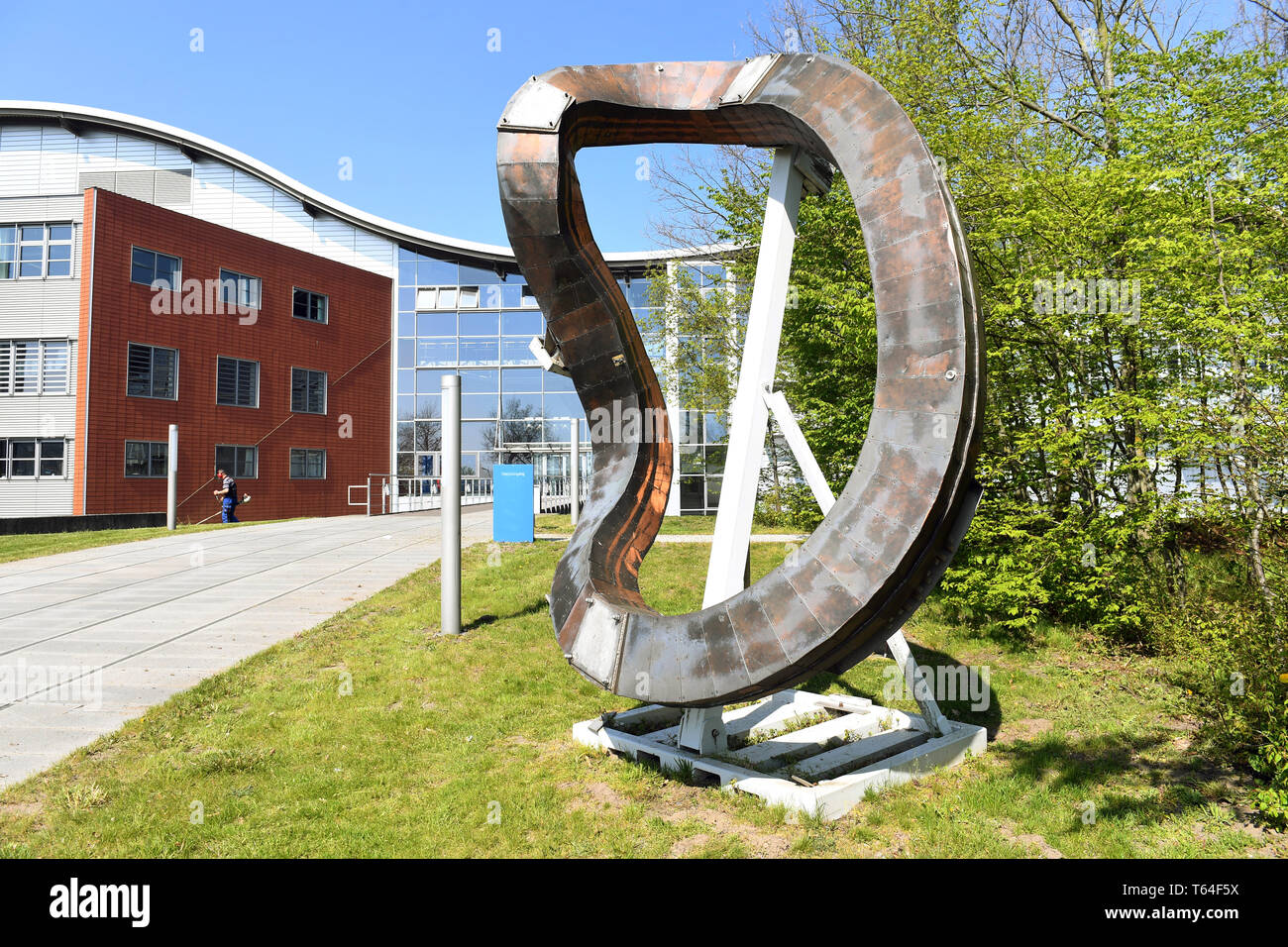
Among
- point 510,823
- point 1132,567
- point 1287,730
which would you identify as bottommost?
point 510,823

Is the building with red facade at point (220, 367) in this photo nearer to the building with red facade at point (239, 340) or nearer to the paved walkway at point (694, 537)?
the building with red facade at point (239, 340)

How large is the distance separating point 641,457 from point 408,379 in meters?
32.9

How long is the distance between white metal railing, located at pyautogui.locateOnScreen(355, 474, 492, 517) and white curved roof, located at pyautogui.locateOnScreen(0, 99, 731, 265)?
407 inches

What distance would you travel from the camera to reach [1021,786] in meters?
5.45

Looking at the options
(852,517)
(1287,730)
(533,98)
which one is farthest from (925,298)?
(1287,730)

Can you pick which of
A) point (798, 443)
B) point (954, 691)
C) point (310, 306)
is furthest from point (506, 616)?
point (310, 306)

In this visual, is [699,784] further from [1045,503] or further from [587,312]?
[1045,503]

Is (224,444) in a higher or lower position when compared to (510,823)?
higher

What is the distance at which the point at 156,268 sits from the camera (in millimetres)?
27500

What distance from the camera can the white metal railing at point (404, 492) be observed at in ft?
115

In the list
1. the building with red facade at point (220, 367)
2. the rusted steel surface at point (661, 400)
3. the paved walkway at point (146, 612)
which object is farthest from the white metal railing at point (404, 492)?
the rusted steel surface at point (661, 400)

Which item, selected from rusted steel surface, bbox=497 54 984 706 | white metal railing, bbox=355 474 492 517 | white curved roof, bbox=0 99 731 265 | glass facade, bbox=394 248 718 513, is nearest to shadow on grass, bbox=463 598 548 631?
rusted steel surface, bbox=497 54 984 706

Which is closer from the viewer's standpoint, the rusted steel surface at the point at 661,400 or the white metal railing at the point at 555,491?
the rusted steel surface at the point at 661,400

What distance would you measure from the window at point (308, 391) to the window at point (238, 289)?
3.01 meters
